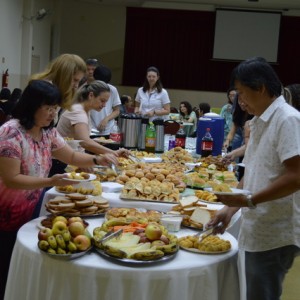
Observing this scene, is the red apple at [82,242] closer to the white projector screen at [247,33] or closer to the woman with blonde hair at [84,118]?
the woman with blonde hair at [84,118]

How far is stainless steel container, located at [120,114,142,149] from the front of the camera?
412 cm

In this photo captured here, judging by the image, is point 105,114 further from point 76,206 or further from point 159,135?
point 76,206

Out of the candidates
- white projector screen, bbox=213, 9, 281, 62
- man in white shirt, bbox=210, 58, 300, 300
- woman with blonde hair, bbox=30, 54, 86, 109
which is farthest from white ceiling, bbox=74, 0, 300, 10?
man in white shirt, bbox=210, 58, 300, 300

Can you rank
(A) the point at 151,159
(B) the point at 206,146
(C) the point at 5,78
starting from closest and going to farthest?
1. (A) the point at 151,159
2. (B) the point at 206,146
3. (C) the point at 5,78

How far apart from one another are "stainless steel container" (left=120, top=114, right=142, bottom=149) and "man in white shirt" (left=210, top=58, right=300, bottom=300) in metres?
2.32

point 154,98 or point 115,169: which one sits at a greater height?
point 154,98

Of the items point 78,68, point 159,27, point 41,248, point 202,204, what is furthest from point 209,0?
point 41,248

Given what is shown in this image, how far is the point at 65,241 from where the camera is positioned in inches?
66.6

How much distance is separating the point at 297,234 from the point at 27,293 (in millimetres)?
993

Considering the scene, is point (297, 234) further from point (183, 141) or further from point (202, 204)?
point (183, 141)

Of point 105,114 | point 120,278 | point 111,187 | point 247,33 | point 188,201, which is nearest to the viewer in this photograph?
point 120,278

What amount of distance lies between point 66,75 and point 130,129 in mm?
1273

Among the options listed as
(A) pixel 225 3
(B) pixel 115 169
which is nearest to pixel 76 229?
(B) pixel 115 169

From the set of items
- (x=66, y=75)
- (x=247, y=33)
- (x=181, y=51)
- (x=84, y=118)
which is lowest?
(x=84, y=118)
